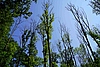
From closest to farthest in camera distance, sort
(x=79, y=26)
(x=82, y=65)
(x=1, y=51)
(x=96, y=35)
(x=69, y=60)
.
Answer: (x=96, y=35) → (x=1, y=51) → (x=79, y=26) → (x=69, y=60) → (x=82, y=65)

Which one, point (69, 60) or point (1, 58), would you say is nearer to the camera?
point (1, 58)

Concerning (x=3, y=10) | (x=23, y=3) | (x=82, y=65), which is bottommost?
(x=82, y=65)

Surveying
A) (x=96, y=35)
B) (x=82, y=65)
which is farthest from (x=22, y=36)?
(x=82, y=65)

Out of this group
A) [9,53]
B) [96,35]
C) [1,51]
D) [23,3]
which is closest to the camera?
[23,3]

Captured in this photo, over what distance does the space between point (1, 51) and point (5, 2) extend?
808cm

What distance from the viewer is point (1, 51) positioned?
17844mm

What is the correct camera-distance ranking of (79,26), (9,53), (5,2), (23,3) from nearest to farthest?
(5,2), (23,3), (9,53), (79,26)

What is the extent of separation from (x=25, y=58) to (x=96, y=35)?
594 inches

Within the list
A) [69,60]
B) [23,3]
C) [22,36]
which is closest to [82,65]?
[69,60]

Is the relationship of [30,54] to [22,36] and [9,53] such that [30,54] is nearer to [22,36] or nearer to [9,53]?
[22,36]

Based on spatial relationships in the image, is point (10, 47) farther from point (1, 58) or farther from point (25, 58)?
point (25, 58)

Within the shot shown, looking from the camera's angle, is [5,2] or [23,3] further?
[23,3]

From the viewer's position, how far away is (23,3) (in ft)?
43.6

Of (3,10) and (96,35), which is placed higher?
(3,10)
